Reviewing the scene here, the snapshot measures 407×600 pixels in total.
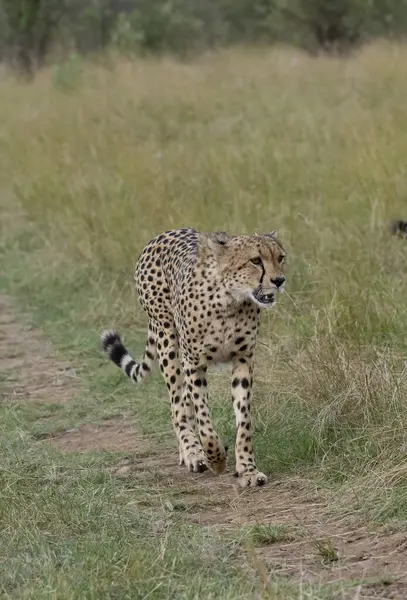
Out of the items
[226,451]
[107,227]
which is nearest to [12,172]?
[107,227]

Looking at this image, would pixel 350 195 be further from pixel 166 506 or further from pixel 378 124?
pixel 166 506

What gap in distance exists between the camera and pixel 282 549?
2980 mm

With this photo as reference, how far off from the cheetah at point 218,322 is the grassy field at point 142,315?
6.9 inches

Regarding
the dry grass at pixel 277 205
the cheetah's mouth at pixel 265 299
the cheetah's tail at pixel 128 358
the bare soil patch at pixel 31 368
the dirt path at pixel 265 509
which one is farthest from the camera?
the bare soil patch at pixel 31 368

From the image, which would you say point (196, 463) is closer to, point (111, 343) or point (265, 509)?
point (265, 509)

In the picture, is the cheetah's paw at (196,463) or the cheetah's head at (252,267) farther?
the cheetah's paw at (196,463)

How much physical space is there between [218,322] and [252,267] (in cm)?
22

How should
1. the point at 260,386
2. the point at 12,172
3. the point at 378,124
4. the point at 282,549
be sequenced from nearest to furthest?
the point at 282,549 < the point at 260,386 < the point at 378,124 < the point at 12,172

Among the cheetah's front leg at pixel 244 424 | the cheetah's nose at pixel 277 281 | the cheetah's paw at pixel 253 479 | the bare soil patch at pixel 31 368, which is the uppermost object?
the cheetah's nose at pixel 277 281

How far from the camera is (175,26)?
2342cm

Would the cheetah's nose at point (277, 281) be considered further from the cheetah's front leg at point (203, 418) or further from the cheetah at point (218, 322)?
the cheetah's front leg at point (203, 418)

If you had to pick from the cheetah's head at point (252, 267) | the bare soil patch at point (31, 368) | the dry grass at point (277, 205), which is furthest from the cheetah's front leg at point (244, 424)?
the bare soil patch at point (31, 368)

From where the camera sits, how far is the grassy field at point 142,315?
2.96m

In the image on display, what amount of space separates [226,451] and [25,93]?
10.6 m
